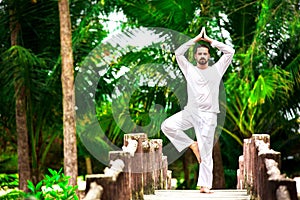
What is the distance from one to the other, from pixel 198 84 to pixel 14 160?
572 inches

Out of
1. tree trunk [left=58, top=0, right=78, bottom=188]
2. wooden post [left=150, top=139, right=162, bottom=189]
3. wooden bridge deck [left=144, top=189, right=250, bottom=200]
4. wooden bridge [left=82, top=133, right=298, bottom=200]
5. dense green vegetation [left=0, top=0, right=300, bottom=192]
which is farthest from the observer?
dense green vegetation [left=0, top=0, right=300, bottom=192]

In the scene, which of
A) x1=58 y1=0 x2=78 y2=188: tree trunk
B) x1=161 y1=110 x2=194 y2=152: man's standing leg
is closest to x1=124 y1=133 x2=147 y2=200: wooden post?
x1=161 y1=110 x2=194 y2=152: man's standing leg

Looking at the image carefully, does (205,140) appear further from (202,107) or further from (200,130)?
(202,107)

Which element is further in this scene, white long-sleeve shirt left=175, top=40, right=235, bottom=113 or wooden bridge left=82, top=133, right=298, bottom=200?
white long-sleeve shirt left=175, top=40, right=235, bottom=113

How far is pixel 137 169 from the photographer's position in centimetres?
650

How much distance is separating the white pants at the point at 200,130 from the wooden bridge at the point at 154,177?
10.9 inches

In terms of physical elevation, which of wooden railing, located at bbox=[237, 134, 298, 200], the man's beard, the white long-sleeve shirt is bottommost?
wooden railing, located at bbox=[237, 134, 298, 200]

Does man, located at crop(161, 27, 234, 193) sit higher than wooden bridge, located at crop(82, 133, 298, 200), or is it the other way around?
man, located at crop(161, 27, 234, 193)

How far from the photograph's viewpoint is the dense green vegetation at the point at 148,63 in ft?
40.7

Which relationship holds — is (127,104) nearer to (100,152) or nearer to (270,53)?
(270,53)

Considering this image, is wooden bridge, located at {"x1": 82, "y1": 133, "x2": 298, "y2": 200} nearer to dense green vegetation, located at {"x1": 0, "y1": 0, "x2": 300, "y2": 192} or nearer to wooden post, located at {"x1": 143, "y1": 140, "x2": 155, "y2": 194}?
wooden post, located at {"x1": 143, "y1": 140, "x2": 155, "y2": 194}

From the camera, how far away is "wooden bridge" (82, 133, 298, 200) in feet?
14.1

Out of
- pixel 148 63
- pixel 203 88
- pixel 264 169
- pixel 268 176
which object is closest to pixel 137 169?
pixel 203 88

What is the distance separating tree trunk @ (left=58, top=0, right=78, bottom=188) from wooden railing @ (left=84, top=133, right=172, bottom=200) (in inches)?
70.7
